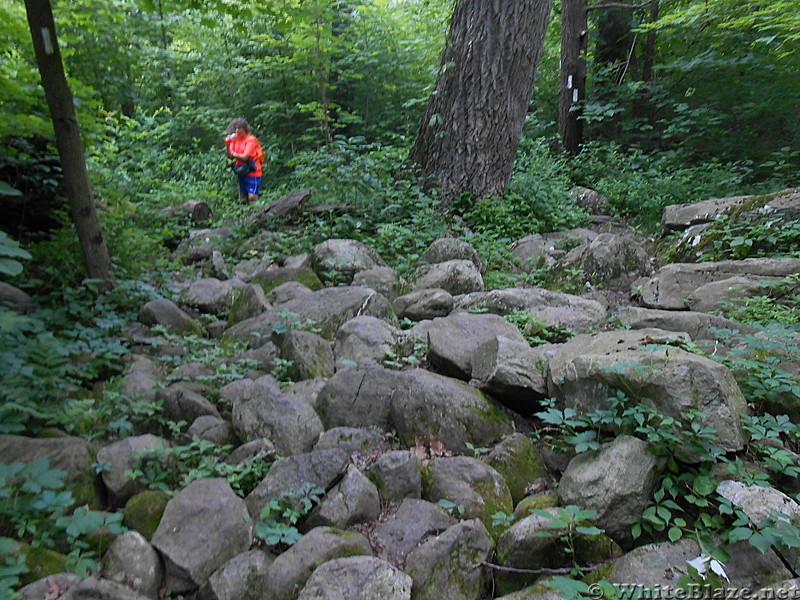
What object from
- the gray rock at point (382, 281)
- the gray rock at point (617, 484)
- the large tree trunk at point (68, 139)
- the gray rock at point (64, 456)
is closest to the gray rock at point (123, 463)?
the gray rock at point (64, 456)

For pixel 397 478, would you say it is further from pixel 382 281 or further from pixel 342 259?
pixel 342 259

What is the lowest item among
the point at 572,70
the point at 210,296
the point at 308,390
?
the point at 308,390

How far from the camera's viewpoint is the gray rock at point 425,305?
16.1 feet

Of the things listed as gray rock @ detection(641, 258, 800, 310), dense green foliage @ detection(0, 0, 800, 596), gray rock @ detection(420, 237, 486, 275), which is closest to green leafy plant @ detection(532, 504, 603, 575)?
dense green foliage @ detection(0, 0, 800, 596)

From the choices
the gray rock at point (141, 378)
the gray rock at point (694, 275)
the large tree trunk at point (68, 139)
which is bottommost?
the gray rock at point (694, 275)

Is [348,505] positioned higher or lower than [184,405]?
lower

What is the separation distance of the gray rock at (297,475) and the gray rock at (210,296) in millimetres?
2723

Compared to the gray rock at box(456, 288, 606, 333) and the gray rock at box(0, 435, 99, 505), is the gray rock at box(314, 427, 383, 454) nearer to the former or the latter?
the gray rock at box(0, 435, 99, 505)

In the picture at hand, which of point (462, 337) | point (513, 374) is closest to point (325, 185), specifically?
point (462, 337)

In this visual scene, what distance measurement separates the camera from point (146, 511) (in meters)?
2.71

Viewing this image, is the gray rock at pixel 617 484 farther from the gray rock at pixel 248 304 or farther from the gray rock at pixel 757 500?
the gray rock at pixel 248 304

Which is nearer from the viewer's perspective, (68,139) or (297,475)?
(297,475)

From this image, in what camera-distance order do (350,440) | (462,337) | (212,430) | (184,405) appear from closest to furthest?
(350,440)
(212,430)
(184,405)
(462,337)

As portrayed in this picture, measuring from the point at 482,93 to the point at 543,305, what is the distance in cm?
393
